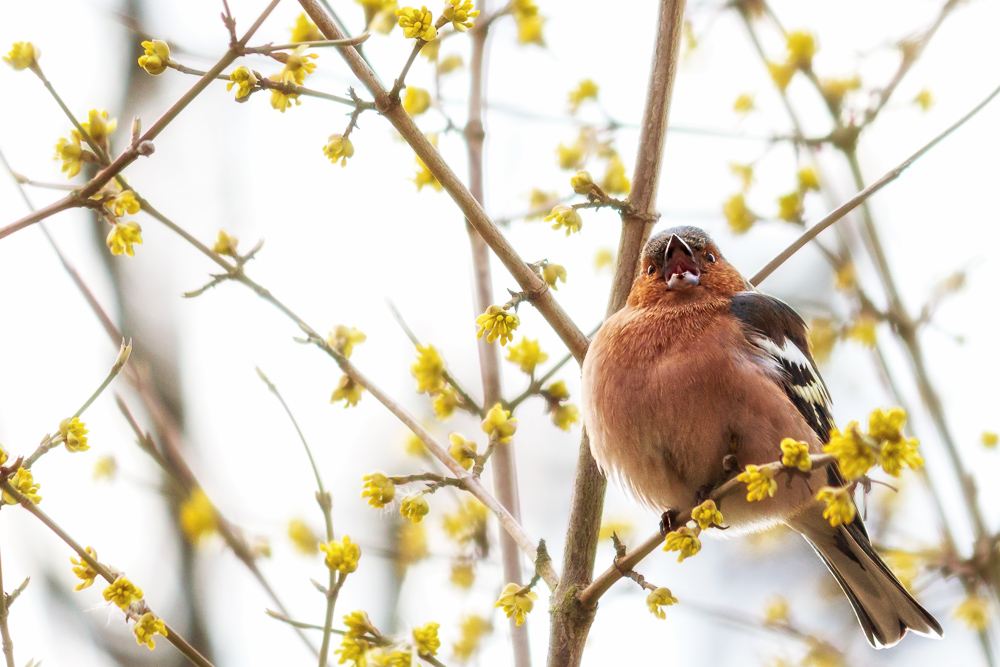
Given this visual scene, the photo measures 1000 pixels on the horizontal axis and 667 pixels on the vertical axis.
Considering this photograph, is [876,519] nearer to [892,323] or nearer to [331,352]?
[892,323]

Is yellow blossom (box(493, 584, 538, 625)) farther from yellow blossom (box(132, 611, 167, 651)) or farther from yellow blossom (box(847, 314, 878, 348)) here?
yellow blossom (box(847, 314, 878, 348))

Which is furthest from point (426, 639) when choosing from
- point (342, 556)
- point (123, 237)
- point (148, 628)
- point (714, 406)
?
point (714, 406)

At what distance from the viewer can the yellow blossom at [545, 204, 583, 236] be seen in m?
2.52

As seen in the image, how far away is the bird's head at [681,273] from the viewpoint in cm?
346

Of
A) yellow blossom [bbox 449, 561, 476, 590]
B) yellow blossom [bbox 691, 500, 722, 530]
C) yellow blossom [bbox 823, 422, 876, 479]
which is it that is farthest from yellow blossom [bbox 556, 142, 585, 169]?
yellow blossom [bbox 823, 422, 876, 479]

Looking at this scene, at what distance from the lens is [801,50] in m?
3.67

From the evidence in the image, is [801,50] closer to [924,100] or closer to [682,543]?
[924,100]

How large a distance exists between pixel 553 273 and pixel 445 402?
22.8 inches

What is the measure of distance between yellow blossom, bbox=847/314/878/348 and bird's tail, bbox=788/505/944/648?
711 mm

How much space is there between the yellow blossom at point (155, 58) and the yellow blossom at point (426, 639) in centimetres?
143

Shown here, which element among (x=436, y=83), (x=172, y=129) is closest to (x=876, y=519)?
(x=436, y=83)

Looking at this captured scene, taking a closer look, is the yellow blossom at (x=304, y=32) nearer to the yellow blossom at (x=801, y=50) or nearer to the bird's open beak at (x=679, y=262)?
the bird's open beak at (x=679, y=262)

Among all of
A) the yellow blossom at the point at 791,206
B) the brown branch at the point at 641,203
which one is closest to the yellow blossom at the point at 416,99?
the brown branch at the point at 641,203

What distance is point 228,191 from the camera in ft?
20.0
